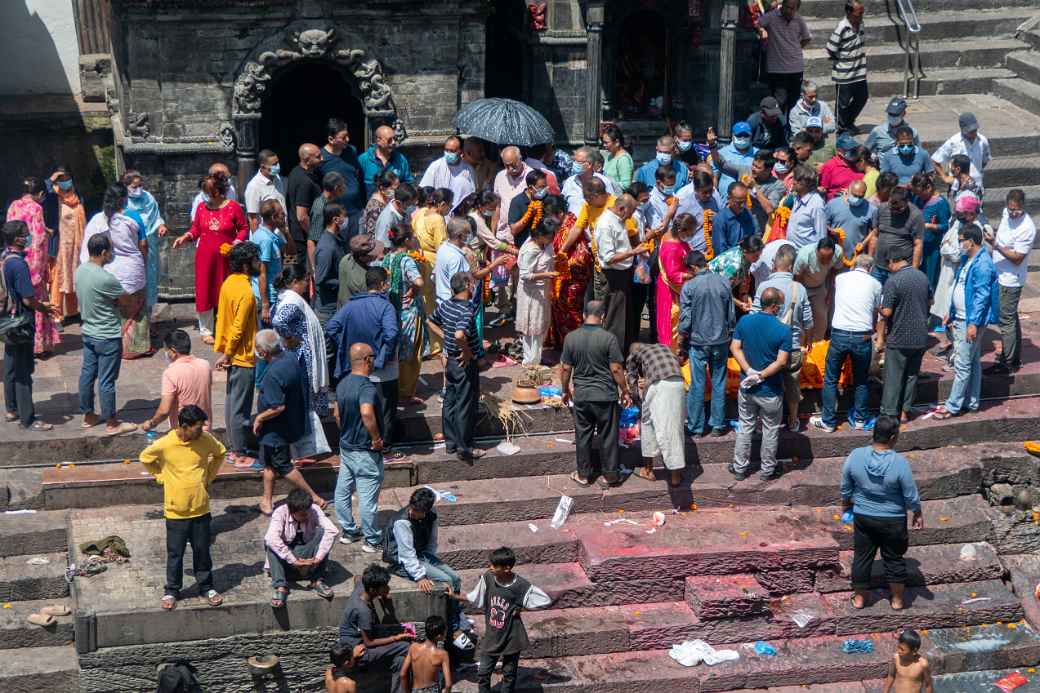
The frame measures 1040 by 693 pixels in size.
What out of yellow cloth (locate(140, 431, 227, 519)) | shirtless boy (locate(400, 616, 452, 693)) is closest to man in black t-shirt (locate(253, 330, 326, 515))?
yellow cloth (locate(140, 431, 227, 519))

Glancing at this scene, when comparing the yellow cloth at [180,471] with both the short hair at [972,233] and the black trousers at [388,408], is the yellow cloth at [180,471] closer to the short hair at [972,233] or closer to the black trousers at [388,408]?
the black trousers at [388,408]

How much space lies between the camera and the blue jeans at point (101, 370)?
13.5 metres

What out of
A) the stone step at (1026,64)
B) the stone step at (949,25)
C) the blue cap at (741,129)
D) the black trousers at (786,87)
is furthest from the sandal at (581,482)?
the stone step at (1026,64)

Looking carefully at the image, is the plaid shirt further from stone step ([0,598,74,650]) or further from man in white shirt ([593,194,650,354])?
stone step ([0,598,74,650])

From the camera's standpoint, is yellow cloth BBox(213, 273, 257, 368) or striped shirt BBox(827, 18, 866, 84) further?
striped shirt BBox(827, 18, 866, 84)

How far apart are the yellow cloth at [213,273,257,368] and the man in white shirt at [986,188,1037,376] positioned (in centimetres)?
705

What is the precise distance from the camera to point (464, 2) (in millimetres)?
17141

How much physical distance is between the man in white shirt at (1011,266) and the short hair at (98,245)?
8207 millimetres

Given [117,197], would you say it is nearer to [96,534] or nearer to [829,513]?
[96,534]

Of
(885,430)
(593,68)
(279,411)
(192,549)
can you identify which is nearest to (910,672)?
(885,430)

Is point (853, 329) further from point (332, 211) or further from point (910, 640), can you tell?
point (332, 211)

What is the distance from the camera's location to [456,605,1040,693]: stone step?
12398mm

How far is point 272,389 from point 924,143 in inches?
385

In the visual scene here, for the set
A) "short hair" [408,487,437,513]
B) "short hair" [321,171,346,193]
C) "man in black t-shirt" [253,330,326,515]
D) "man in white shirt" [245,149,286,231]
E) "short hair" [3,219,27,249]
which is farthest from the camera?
"man in white shirt" [245,149,286,231]
